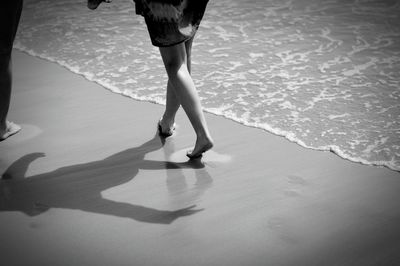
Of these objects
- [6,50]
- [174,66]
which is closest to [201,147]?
[174,66]

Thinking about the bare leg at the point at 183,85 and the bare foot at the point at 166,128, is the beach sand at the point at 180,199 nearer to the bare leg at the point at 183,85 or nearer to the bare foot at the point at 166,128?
the bare foot at the point at 166,128

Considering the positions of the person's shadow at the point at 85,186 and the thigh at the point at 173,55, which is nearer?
the person's shadow at the point at 85,186

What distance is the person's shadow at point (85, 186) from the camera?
6.97ft

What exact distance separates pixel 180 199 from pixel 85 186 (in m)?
0.52

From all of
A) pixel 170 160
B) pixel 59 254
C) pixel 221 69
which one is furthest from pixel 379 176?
pixel 221 69

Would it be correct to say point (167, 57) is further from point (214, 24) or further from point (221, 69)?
point (214, 24)

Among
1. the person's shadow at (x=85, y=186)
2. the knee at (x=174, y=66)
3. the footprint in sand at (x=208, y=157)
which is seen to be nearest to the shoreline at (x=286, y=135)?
the footprint in sand at (x=208, y=157)

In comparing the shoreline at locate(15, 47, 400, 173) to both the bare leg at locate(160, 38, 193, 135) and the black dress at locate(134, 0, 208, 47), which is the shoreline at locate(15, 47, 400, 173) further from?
the black dress at locate(134, 0, 208, 47)

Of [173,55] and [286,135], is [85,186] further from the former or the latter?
[286,135]

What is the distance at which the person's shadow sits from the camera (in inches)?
83.6

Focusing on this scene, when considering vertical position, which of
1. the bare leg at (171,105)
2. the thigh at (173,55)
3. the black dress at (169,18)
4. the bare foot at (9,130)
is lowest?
the bare foot at (9,130)

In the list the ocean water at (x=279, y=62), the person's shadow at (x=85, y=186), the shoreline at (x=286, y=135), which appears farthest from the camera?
the ocean water at (x=279, y=62)

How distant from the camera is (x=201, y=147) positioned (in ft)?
8.07

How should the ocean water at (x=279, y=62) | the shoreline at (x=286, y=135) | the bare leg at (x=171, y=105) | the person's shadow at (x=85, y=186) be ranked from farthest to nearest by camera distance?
the ocean water at (x=279, y=62) < the bare leg at (x=171, y=105) < the shoreline at (x=286, y=135) < the person's shadow at (x=85, y=186)
